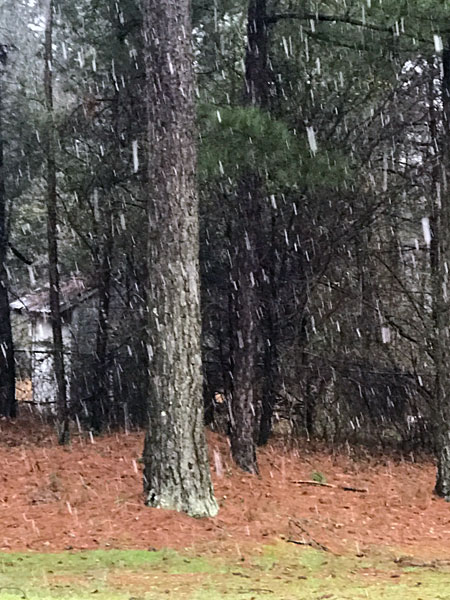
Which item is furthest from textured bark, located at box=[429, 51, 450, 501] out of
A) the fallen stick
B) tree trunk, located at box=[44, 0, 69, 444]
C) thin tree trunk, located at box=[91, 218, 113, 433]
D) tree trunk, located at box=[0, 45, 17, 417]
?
tree trunk, located at box=[0, 45, 17, 417]

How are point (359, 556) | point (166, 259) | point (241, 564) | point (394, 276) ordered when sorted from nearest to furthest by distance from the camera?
point (241, 564), point (359, 556), point (166, 259), point (394, 276)

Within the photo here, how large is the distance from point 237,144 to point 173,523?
4.81 meters

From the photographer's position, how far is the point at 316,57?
519 inches

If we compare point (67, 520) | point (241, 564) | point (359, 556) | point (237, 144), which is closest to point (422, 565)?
point (359, 556)

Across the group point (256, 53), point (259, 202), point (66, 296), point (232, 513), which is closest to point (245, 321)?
point (259, 202)

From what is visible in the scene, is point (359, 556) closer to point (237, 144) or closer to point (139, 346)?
point (237, 144)

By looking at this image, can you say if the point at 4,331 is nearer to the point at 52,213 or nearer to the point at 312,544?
the point at 52,213

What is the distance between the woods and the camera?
11117 millimetres

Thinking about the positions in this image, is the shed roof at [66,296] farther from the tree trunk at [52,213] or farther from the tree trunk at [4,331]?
the tree trunk at [52,213]

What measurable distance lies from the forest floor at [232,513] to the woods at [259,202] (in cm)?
98

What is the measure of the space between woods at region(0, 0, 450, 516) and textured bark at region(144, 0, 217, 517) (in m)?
0.07

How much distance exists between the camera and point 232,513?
913cm

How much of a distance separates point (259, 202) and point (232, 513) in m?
5.24

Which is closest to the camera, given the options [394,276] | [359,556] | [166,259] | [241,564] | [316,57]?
[241,564]
